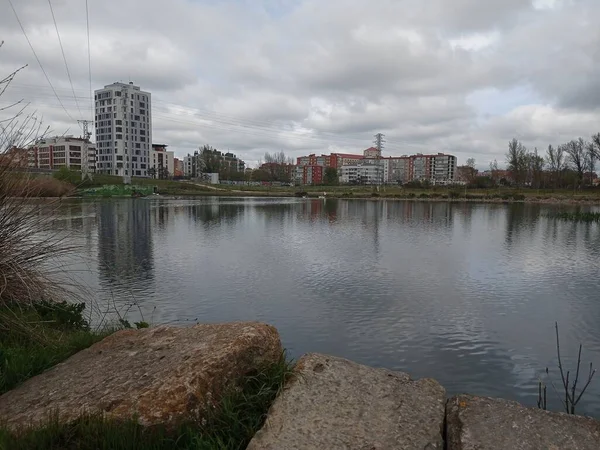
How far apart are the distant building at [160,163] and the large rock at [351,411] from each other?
13337 centimetres

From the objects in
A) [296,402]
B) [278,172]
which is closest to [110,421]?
[296,402]

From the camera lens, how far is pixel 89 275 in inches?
532

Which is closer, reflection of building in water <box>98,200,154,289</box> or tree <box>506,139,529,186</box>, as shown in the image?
reflection of building in water <box>98,200,154,289</box>

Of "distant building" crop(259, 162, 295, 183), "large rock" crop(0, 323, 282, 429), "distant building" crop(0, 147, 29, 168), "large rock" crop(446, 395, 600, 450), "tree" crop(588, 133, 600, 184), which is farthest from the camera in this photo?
"distant building" crop(259, 162, 295, 183)

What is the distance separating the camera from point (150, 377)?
13.5 ft

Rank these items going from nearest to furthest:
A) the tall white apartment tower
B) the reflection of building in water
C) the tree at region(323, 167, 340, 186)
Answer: the reflection of building in water → the tall white apartment tower → the tree at region(323, 167, 340, 186)

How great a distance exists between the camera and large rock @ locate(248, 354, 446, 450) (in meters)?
3.54

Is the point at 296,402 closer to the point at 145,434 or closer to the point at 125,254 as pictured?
the point at 145,434

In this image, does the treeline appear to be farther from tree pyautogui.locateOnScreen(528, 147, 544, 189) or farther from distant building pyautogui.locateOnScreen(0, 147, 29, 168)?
distant building pyautogui.locateOnScreen(0, 147, 29, 168)

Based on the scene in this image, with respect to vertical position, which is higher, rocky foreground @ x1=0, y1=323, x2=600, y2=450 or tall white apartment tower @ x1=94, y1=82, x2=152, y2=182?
tall white apartment tower @ x1=94, y1=82, x2=152, y2=182

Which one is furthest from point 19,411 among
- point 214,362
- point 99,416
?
point 214,362

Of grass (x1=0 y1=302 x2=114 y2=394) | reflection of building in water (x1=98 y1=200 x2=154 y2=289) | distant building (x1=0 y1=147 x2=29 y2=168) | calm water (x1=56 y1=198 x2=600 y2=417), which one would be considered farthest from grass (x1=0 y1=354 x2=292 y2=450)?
reflection of building in water (x1=98 y1=200 x2=154 y2=289)

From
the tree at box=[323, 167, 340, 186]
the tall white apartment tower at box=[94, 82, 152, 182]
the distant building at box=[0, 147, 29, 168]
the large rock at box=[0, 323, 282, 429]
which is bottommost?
the large rock at box=[0, 323, 282, 429]

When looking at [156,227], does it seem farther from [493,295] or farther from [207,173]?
[207,173]
